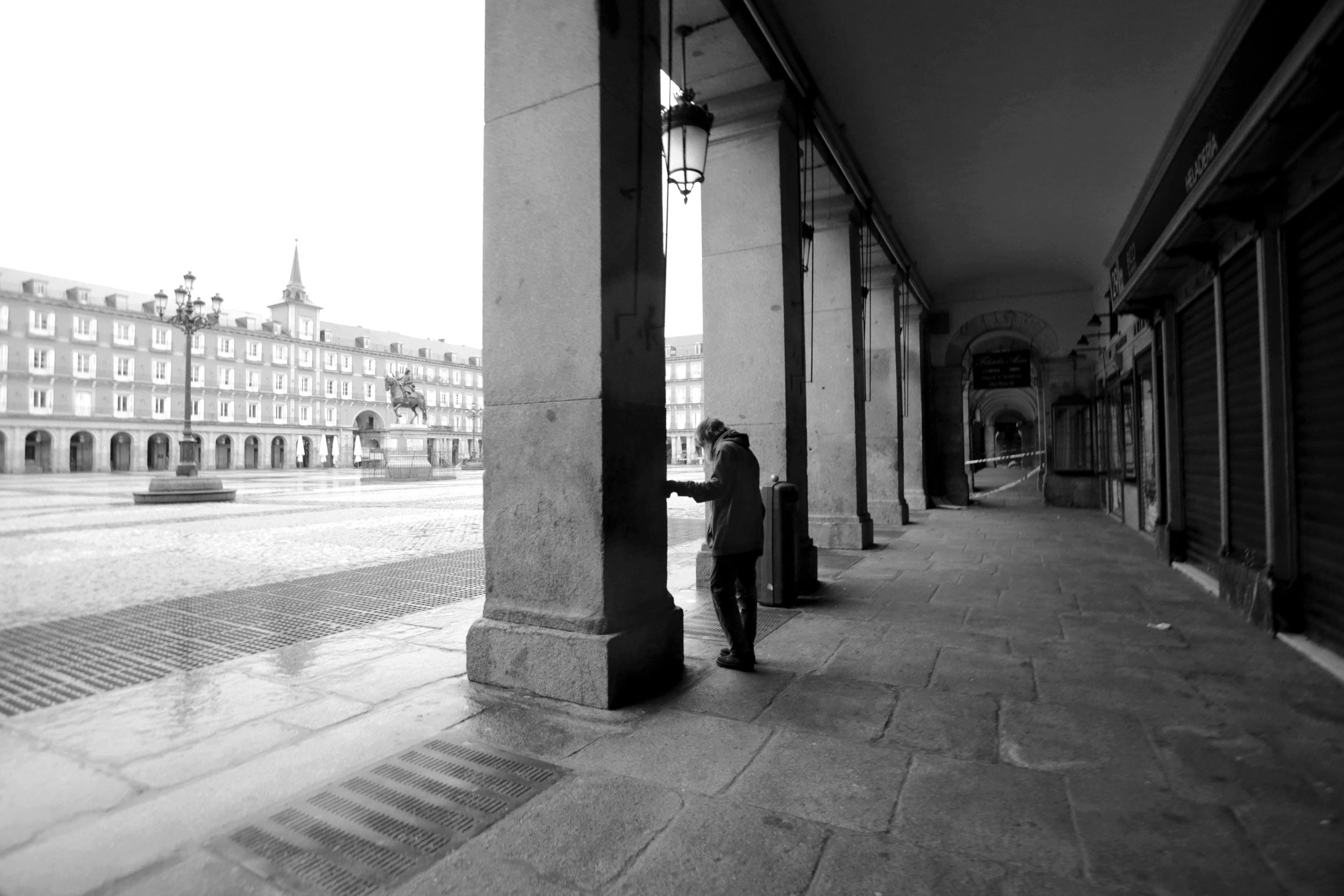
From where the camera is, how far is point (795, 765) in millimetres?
2744

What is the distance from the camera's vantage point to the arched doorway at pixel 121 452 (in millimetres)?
57438

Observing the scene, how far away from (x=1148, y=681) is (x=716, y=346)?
176 inches

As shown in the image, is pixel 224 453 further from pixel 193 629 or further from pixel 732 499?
pixel 732 499

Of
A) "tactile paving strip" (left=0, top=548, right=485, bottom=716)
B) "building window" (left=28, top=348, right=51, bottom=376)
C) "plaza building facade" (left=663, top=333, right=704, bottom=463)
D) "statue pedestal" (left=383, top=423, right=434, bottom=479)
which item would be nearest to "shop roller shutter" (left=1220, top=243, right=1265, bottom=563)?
"tactile paving strip" (left=0, top=548, right=485, bottom=716)

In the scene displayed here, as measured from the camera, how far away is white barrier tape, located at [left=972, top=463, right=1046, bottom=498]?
1903cm

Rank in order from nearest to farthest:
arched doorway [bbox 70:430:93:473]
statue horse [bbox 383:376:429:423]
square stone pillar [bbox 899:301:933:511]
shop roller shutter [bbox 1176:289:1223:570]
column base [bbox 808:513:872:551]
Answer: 1. shop roller shutter [bbox 1176:289:1223:570]
2. column base [bbox 808:513:872:551]
3. square stone pillar [bbox 899:301:933:511]
4. statue horse [bbox 383:376:429:423]
5. arched doorway [bbox 70:430:93:473]

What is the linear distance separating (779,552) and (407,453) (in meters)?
29.4

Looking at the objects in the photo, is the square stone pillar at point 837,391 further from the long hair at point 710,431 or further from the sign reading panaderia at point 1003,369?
the sign reading panaderia at point 1003,369

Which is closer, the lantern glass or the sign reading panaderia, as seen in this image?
the lantern glass

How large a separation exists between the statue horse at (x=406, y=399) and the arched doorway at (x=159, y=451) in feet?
130

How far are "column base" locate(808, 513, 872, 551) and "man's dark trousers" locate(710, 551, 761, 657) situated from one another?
4.86 meters

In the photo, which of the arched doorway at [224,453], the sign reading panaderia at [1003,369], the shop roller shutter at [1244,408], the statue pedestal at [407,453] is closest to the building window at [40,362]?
the arched doorway at [224,453]

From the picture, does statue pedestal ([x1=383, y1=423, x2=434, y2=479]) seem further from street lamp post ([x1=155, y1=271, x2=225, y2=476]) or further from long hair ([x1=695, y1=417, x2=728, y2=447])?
long hair ([x1=695, y1=417, x2=728, y2=447])

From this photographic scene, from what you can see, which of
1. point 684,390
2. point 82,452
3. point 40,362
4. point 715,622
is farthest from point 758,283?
point 82,452
